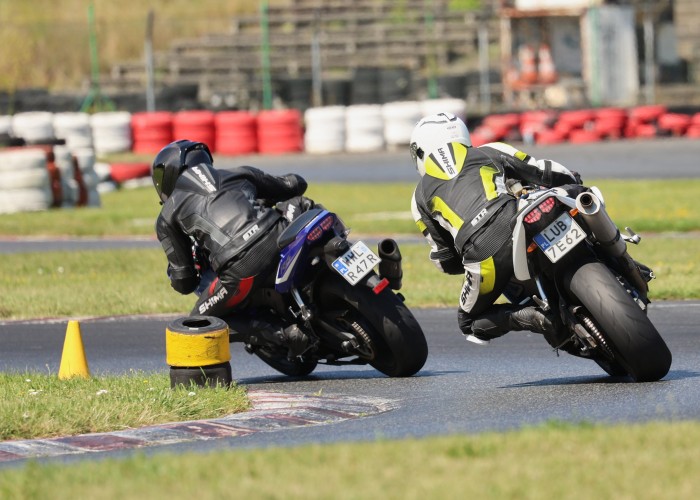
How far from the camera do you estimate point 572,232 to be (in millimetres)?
7320

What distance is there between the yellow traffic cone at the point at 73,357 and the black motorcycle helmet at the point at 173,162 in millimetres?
995

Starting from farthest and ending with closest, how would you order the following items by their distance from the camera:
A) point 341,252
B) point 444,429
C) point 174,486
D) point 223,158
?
point 223,158, point 341,252, point 444,429, point 174,486

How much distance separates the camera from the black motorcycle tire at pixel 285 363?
8.86 m

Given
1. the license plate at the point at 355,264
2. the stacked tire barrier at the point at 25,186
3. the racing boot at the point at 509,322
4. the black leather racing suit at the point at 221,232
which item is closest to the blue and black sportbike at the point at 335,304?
the license plate at the point at 355,264

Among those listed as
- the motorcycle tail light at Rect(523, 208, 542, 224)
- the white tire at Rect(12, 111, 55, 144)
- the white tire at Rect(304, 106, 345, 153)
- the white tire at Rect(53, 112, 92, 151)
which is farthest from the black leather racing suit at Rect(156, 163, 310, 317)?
the white tire at Rect(304, 106, 345, 153)

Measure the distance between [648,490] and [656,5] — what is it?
107ft

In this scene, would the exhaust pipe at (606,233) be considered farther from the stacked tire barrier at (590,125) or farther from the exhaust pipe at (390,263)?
the stacked tire barrier at (590,125)

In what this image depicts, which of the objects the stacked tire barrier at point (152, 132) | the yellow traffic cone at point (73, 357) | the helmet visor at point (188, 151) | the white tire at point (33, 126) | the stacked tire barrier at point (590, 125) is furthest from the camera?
the stacked tire barrier at point (152, 132)

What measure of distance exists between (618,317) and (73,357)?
131 inches

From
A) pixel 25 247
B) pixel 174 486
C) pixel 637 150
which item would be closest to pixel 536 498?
pixel 174 486

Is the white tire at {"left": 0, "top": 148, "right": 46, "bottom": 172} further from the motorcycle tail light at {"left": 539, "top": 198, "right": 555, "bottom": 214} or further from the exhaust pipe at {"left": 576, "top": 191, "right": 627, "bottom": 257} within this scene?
the exhaust pipe at {"left": 576, "top": 191, "right": 627, "bottom": 257}

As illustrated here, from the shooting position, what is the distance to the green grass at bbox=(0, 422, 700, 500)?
182 inches

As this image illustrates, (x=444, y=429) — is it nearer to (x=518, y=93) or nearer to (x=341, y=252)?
(x=341, y=252)

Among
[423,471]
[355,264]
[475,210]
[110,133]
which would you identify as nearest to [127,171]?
[110,133]
